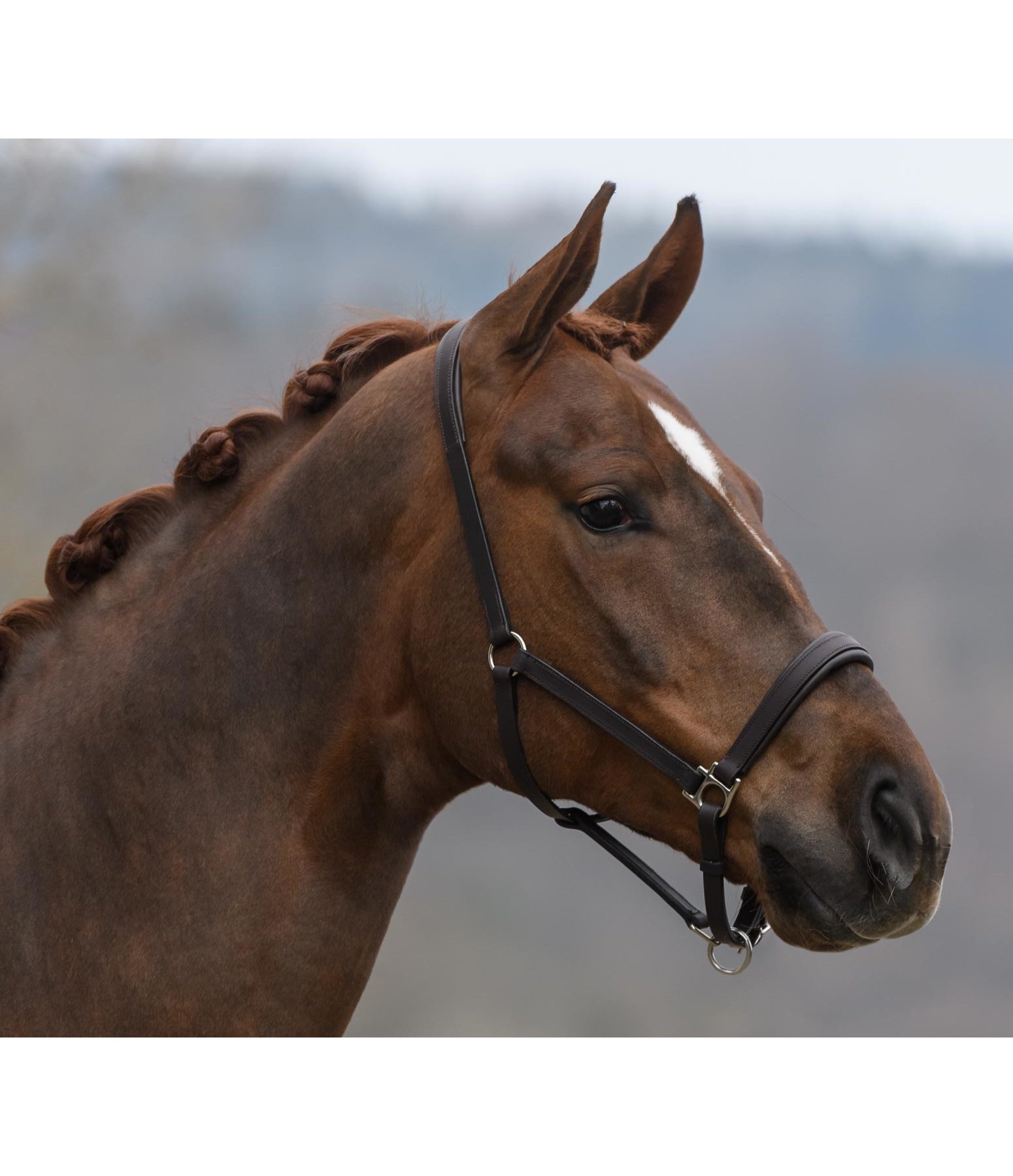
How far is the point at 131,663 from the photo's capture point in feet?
7.02

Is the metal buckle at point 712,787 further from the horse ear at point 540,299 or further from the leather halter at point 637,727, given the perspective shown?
the horse ear at point 540,299

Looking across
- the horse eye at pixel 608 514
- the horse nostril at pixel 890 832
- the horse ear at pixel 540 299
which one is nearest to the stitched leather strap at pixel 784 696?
the horse nostril at pixel 890 832

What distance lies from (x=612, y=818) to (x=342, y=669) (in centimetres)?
60

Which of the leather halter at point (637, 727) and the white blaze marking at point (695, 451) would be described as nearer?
the leather halter at point (637, 727)

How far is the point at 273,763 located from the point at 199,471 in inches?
26.7

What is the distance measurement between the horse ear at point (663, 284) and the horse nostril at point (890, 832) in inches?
42.2

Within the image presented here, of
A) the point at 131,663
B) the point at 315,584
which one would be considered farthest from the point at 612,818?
the point at 131,663

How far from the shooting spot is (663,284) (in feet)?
7.65

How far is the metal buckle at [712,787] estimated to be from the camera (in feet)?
5.71

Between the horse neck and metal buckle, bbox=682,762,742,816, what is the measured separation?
518mm

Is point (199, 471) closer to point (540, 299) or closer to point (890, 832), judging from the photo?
point (540, 299)

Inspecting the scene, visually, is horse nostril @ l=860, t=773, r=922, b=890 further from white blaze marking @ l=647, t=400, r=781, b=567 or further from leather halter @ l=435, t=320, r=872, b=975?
white blaze marking @ l=647, t=400, r=781, b=567

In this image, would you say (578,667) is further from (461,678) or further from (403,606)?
(403,606)

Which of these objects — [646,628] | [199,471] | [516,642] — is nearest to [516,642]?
[516,642]
